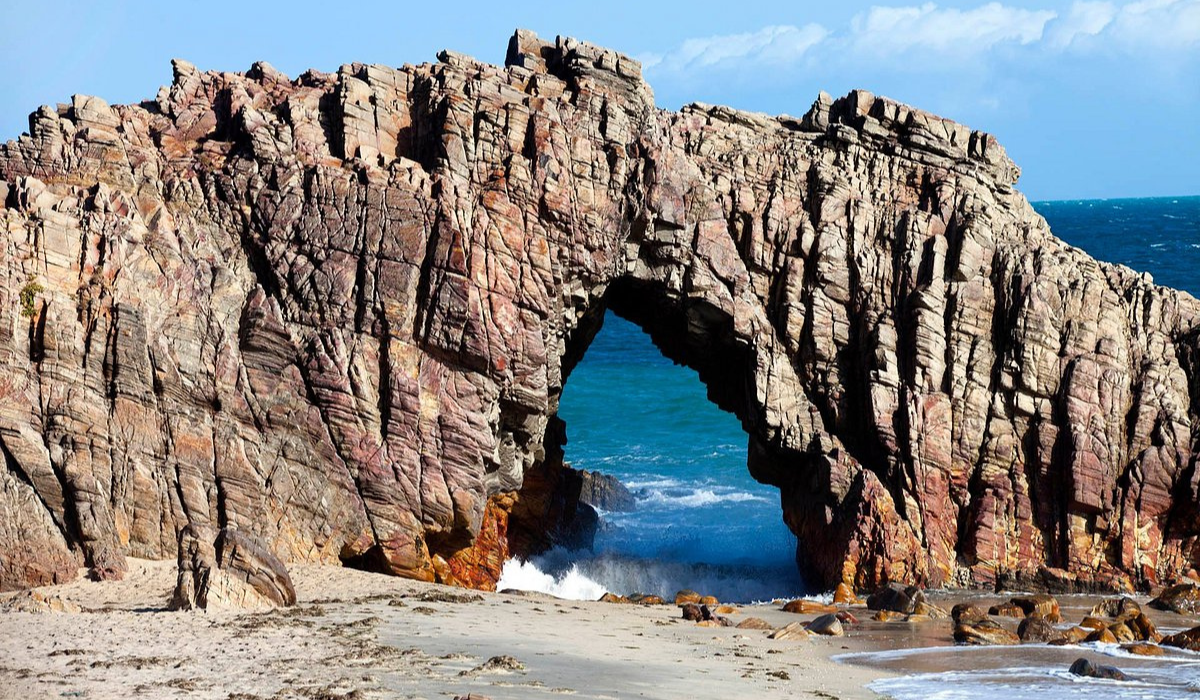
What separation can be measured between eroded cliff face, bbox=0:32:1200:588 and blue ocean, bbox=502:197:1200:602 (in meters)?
3.55

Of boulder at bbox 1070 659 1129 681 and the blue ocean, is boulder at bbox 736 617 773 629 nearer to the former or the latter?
boulder at bbox 1070 659 1129 681

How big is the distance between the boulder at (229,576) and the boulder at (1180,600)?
20.7m

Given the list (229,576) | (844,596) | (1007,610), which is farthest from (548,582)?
(229,576)

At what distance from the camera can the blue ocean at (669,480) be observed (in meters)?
42.1

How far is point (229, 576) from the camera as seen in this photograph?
2734 centimetres

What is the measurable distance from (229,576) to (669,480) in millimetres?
35424

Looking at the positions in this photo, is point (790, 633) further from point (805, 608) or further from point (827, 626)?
point (805, 608)

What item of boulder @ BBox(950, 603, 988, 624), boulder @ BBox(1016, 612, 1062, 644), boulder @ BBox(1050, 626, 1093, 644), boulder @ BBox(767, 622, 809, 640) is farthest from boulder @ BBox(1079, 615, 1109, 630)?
boulder @ BBox(767, 622, 809, 640)

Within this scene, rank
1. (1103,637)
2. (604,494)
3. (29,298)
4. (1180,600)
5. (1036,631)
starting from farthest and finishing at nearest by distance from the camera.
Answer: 1. (604,494)
2. (1180,600)
3. (29,298)
4. (1036,631)
5. (1103,637)

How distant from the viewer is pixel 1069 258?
38.8 meters

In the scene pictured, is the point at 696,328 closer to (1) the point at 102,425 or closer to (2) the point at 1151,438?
(2) the point at 1151,438

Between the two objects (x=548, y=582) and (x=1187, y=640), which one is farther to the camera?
(x=548, y=582)

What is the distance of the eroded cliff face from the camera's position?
105 ft

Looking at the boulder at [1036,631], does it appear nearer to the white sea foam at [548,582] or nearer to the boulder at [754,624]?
the boulder at [754,624]
